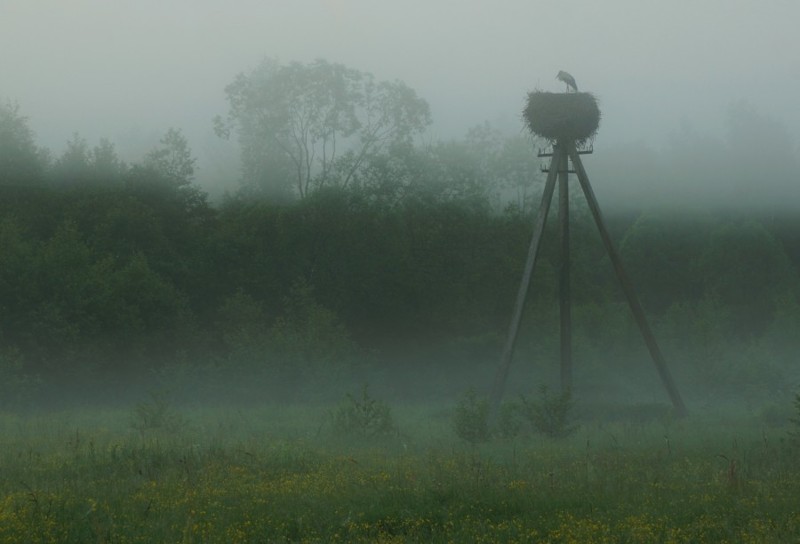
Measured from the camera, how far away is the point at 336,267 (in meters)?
39.2

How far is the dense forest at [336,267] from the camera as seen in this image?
97.0 ft

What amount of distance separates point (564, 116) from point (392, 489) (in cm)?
1304

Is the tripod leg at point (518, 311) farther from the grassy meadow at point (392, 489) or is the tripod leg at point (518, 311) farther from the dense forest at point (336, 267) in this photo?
the dense forest at point (336, 267)

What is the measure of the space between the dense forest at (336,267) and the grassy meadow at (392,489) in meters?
13.4

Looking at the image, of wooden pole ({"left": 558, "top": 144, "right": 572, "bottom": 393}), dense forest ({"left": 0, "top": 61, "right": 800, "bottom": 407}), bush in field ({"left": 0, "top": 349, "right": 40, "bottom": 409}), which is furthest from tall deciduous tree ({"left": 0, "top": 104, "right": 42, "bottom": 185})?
wooden pole ({"left": 558, "top": 144, "right": 572, "bottom": 393})

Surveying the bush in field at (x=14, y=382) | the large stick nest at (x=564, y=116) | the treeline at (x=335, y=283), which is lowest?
the bush in field at (x=14, y=382)

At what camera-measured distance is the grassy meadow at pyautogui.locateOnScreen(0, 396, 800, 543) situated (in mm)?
9000

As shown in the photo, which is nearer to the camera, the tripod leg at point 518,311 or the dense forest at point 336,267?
the tripod leg at point 518,311

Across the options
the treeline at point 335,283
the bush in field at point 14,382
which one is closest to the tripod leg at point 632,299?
the treeline at point 335,283

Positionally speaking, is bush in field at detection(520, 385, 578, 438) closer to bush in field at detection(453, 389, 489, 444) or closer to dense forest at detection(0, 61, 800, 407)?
bush in field at detection(453, 389, 489, 444)

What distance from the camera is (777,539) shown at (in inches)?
336

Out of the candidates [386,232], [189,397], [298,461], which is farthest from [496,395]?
[386,232]

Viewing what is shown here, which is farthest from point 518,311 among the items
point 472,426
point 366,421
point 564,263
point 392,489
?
point 392,489

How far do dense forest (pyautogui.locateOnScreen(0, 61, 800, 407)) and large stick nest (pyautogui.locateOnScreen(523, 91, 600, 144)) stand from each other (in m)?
8.74
